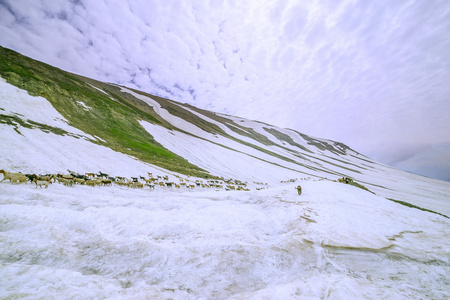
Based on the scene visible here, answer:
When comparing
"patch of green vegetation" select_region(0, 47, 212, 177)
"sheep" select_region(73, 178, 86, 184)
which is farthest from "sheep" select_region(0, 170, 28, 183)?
"patch of green vegetation" select_region(0, 47, 212, 177)

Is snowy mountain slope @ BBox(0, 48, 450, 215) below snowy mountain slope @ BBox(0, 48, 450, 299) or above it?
above

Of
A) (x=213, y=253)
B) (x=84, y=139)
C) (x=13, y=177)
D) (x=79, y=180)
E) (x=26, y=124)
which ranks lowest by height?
(x=213, y=253)

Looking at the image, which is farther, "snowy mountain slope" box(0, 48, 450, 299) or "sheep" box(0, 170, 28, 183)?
"sheep" box(0, 170, 28, 183)

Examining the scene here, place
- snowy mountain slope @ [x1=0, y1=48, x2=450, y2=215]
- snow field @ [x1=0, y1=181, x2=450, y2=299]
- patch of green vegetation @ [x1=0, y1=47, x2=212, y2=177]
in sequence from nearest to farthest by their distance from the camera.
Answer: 1. snow field @ [x1=0, y1=181, x2=450, y2=299]
2. snowy mountain slope @ [x1=0, y1=48, x2=450, y2=215]
3. patch of green vegetation @ [x1=0, y1=47, x2=212, y2=177]

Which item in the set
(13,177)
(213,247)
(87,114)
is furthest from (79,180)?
(87,114)

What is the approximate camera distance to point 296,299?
16.7 feet

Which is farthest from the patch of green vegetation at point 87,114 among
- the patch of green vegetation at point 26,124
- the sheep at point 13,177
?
the sheep at point 13,177

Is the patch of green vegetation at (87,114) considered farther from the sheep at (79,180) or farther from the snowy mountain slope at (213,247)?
the snowy mountain slope at (213,247)

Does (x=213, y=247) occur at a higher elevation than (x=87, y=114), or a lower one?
lower

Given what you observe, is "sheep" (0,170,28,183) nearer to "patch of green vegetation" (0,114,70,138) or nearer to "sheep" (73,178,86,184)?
"sheep" (73,178,86,184)

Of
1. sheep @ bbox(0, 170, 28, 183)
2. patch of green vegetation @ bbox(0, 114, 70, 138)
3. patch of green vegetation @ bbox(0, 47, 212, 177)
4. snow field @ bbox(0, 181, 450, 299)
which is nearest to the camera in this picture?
snow field @ bbox(0, 181, 450, 299)

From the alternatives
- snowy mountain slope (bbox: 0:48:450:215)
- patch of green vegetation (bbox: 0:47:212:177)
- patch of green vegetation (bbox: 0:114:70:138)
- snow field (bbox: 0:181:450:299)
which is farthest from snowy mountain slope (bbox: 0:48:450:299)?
patch of green vegetation (bbox: 0:47:212:177)

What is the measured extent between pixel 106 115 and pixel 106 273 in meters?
46.2

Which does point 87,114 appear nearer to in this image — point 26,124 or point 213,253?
point 26,124
